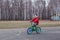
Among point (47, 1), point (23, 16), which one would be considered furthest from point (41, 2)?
point (23, 16)

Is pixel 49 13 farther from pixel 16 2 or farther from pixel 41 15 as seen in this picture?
pixel 16 2

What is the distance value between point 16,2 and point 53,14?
472 inches

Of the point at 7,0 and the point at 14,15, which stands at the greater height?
the point at 7,0

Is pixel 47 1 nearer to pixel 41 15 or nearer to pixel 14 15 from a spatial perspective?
pixel 41 15

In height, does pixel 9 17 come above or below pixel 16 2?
below

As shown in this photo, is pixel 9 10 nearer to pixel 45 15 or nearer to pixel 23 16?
pixel 23 16

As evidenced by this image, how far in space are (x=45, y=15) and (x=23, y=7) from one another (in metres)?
7.46

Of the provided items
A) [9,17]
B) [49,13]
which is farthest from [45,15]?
[9,17]

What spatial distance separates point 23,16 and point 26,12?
1640 mm

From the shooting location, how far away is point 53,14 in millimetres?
73000

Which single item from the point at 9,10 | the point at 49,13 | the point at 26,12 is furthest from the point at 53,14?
the point at 9,10

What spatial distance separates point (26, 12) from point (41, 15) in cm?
478

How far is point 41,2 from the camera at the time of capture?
7350cm

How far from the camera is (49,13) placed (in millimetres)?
74500
